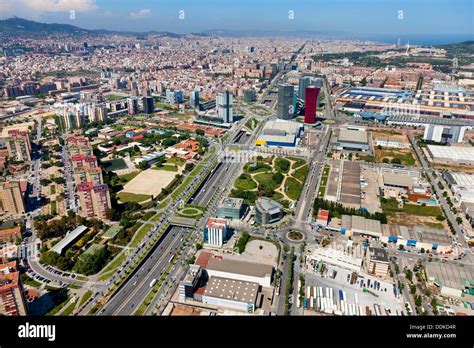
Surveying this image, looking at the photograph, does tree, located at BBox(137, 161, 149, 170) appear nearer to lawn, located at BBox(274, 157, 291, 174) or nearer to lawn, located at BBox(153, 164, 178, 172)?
lawn, located at BBox(153, 164, 178, 172)

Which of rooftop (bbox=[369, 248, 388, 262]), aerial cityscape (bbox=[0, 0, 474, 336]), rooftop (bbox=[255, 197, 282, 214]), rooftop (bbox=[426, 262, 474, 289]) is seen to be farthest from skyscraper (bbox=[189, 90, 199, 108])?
rooftop (bbox=[426, 262, 474, 289])

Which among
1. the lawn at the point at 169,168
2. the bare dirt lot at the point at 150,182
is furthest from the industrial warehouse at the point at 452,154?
the bare dirt lot at the point at 150,182

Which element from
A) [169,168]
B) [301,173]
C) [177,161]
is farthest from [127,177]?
[301,173]

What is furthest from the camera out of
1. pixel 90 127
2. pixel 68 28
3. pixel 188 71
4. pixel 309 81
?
pixel 68 28

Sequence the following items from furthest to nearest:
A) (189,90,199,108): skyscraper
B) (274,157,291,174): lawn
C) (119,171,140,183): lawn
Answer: (189,90,199,108): skyscraper < (274,157,291,174): lawn < (119,171,140,183): lawn

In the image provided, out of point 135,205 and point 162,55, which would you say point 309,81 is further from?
point 162,55

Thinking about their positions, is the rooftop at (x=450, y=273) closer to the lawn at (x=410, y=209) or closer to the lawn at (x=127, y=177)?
the lawn at (x=410, y=209)
